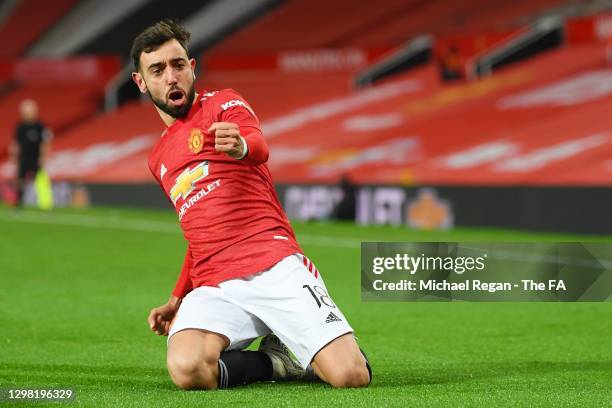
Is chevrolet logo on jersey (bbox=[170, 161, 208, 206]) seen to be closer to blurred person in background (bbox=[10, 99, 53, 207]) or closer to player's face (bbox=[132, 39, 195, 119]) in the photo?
player's face (bbox=[132, 39, 195, 119])

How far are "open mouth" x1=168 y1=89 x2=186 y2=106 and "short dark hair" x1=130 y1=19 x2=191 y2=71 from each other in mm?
182

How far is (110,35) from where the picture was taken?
2938cm

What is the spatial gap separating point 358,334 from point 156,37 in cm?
231

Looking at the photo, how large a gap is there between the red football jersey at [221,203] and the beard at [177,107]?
0.11 feet

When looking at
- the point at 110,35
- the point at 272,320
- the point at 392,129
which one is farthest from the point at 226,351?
the point at 110,35

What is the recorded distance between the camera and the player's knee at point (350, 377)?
186 inches

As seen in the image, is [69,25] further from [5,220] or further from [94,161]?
[5,220]

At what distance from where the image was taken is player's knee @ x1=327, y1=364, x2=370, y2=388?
473 cm

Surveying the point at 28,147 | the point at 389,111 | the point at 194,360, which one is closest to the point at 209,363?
the point at 194,360

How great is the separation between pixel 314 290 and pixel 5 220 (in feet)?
42.6

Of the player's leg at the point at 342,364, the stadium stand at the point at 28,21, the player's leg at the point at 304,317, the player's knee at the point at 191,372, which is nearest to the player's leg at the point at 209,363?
the player's knee at the point at 191,372

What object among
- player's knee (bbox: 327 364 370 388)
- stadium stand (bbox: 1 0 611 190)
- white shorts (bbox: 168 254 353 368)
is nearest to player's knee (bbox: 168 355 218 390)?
white shorts (bbox: 168 254 353 368)

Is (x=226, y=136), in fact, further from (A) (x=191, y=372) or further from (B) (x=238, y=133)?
(A) (x=191, y=372)

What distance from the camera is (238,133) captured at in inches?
176
